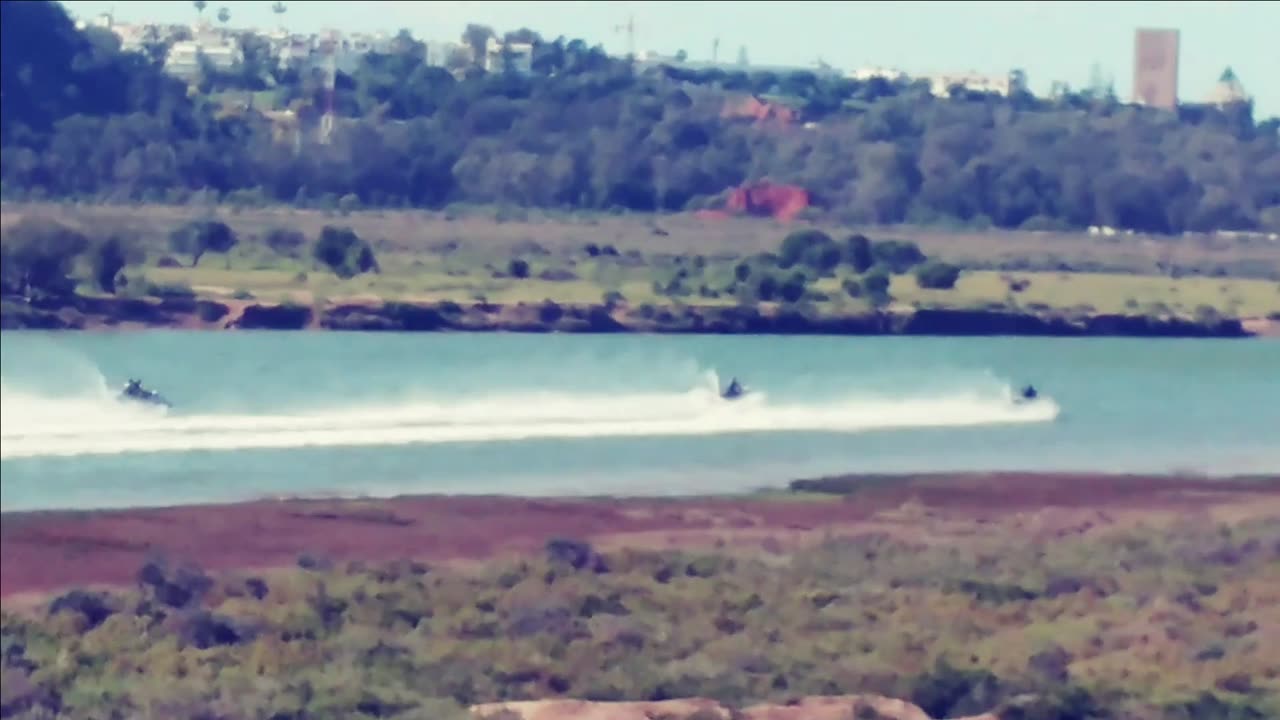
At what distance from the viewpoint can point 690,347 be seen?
15.0 metres

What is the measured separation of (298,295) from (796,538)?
11.0ft

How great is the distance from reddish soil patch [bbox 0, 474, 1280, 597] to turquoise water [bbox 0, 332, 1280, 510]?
34 cm

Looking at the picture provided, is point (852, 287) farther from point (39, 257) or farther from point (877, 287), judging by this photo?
point (39, 257)

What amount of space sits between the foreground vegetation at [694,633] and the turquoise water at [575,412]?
57.5 inches

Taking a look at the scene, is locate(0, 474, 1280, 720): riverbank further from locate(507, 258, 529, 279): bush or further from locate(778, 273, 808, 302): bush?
locate(507, 258, 529, 279): bush

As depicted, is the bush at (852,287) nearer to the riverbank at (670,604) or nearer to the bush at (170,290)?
the riverbank at (670,604)

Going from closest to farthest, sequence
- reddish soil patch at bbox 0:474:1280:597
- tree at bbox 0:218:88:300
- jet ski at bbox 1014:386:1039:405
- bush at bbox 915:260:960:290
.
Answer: tree at bbox 0:218:88:300, reddish soil patch at bbox 0:474:1280:597, bush at bbox 915:260:960:290, jet ski at bbox 1014:386:1039:405

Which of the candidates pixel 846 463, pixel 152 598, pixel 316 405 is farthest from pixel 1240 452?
pixel 152 598

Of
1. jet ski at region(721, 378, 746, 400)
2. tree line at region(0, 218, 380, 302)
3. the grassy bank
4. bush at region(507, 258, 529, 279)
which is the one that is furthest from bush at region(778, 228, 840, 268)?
tree line at region(0, 218, 380, 302)

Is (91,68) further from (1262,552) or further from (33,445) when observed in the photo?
(1262,552)

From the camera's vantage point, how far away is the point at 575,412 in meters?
15.9

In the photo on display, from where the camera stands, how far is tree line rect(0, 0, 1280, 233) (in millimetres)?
12742

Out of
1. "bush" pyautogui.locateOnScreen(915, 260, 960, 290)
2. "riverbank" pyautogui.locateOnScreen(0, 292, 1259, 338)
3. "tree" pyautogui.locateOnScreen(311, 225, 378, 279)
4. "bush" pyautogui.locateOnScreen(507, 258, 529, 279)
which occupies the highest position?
"tree" pyautogui.locateOnScreen(311, 225, 378, 279)

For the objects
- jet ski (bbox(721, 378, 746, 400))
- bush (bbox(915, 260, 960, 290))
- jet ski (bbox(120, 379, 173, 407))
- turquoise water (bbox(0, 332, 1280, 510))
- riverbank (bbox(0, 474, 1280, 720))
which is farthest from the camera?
jet ski (bbox(721, 378, 746, 400))
